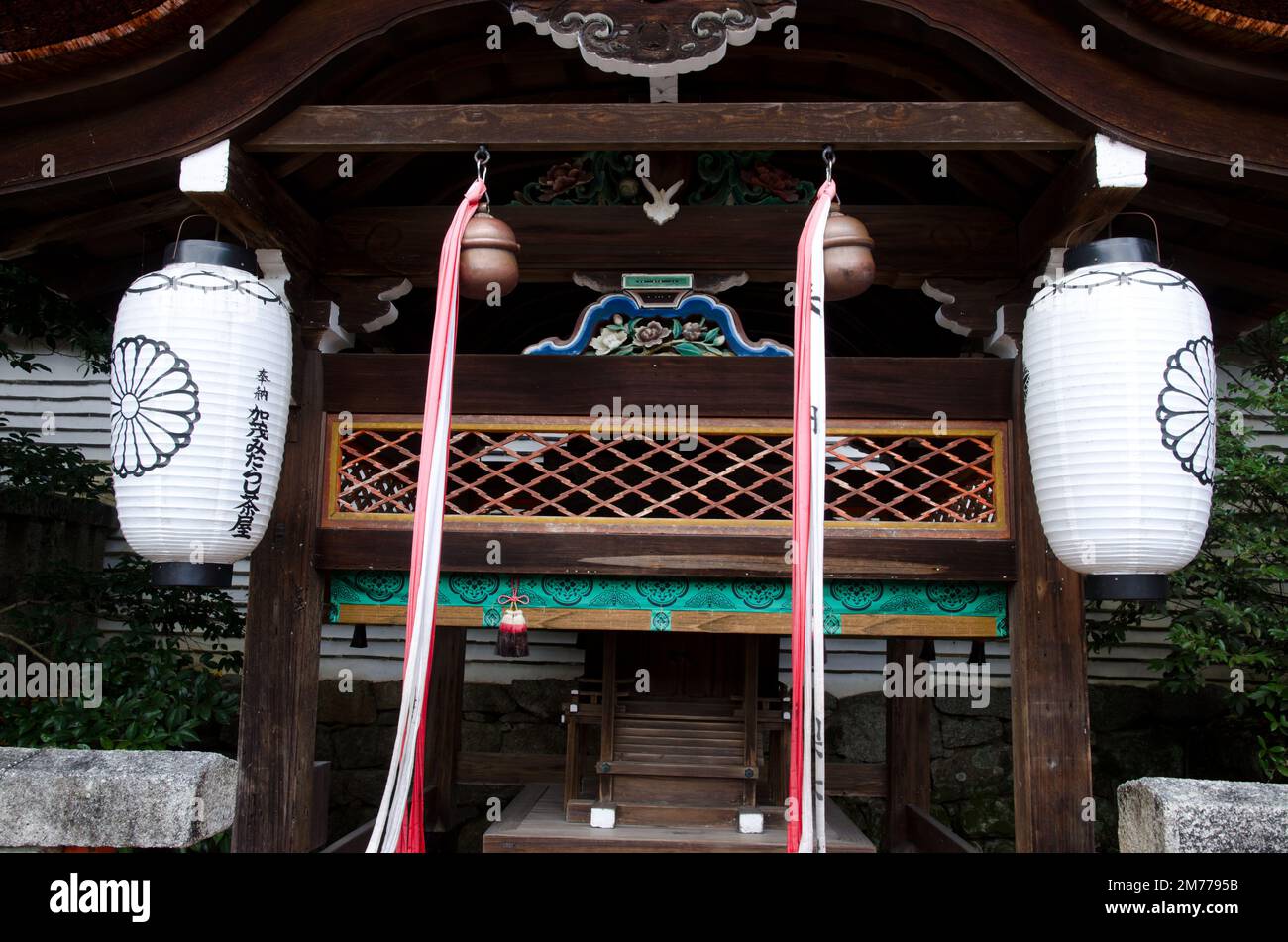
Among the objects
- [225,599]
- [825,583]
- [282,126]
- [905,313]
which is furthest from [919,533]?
[225,599]

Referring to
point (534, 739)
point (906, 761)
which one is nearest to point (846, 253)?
point (906, 761)

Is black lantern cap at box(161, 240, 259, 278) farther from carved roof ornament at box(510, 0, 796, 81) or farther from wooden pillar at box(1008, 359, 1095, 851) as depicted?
wooden pillar at box(1008, 359, 1095, 851)

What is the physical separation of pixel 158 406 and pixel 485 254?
4.48 feet

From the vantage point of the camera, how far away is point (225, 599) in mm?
7082

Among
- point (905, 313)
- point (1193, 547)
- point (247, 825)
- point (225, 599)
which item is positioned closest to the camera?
point (1193, 547)

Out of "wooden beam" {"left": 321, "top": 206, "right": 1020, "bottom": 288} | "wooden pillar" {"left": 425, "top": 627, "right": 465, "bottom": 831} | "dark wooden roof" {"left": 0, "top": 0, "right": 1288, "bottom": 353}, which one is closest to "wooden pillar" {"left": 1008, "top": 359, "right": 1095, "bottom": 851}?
"wooden beam" {"left": 321, "top": 206, "right": 1020, "bottom": 288}

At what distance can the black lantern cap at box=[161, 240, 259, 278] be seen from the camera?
3.91 metres

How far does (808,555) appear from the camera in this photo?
3.48m

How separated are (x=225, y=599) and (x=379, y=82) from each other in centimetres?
416

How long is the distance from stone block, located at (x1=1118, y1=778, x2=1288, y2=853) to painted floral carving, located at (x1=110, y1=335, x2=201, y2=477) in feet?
11.7

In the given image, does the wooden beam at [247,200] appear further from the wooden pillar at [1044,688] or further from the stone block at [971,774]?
the stone block at [971,774]

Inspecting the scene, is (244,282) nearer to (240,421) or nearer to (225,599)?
(240,421)

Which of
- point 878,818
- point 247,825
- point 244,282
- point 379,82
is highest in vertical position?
point 379,82
